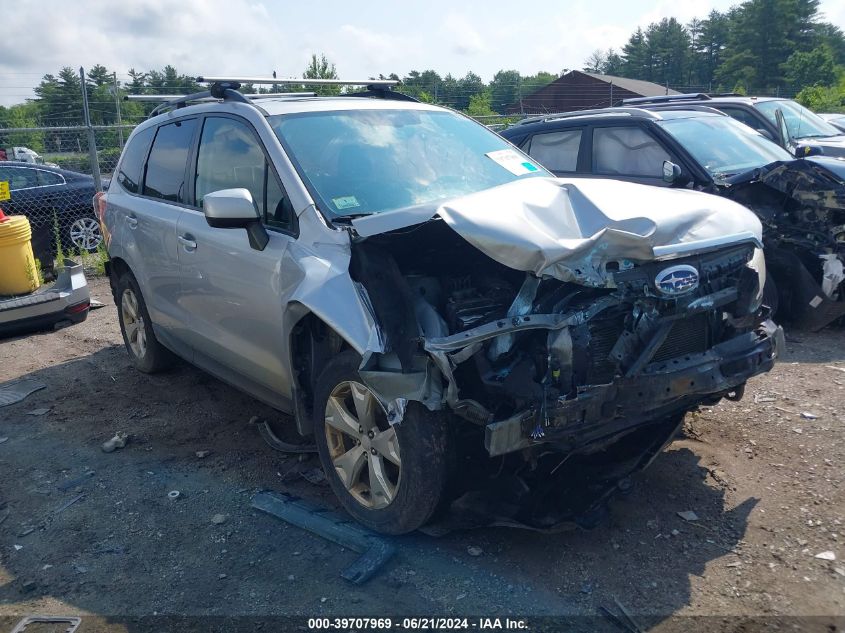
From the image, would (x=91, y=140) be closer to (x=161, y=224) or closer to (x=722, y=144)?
(x=161, y=224)

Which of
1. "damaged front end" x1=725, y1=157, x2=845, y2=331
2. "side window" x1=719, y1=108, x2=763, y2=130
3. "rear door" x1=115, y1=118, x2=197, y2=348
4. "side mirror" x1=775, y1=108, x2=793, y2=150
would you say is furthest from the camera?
"side window" x1=719, y1=108, x2=763, y2=130

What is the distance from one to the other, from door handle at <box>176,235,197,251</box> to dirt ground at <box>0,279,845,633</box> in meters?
1.28

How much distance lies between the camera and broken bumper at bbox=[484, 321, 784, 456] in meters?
2.87

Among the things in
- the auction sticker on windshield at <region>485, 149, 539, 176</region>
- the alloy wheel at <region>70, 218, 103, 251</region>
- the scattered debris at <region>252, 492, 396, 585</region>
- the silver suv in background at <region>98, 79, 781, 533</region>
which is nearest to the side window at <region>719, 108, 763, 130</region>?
the auction sticker on windshield at <region>485, 149, 539, 176</region>

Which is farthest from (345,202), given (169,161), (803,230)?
(803,230)

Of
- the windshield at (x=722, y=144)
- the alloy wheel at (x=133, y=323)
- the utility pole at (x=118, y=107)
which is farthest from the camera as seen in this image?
the utility pole at (x=118, y=107)

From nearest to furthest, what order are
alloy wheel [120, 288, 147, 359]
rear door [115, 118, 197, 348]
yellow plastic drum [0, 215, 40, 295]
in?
rear door [115, 118, 197, 348], alloy wheel [120, 288, 147, 359], yellow plastic drum [0, 215, 40, 295]

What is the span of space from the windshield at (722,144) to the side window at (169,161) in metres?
4.56

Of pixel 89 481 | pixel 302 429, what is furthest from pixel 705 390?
pixel 89 481

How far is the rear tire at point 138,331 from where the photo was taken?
573 centimetres

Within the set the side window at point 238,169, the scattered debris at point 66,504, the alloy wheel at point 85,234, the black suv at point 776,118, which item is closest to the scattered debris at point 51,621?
the scattered debris at point 66,504

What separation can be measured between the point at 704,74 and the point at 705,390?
80085mm

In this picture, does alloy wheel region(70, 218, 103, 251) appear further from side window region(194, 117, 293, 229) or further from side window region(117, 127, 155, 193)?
side window region(194, 117, 293, 229)

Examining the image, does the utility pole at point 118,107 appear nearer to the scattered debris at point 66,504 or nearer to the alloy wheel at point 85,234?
the alloy wheel at point 85,234
